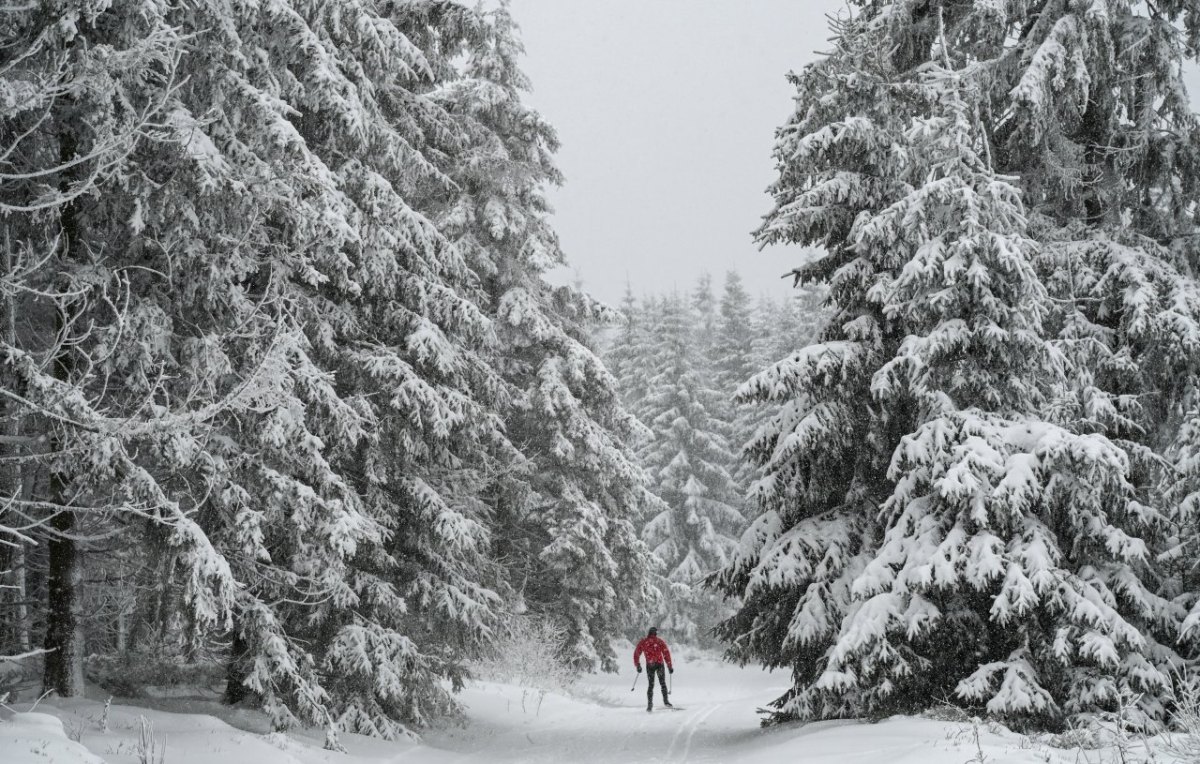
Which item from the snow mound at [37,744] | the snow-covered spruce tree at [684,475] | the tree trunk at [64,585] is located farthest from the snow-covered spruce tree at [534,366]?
the snow-covered spruce tree at [684,475]

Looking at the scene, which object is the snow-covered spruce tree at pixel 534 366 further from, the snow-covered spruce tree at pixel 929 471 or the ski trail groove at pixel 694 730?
the snow-covered spruce tree at pixel 929 471

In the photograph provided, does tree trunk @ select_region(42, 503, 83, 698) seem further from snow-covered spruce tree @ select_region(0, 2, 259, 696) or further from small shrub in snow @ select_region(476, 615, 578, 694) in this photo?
small shrub in snow @ select_region(476, 615, 578, 694)

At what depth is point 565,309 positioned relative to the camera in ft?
72.9

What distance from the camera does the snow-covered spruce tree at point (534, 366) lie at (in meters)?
19.8

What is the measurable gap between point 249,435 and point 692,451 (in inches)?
1066

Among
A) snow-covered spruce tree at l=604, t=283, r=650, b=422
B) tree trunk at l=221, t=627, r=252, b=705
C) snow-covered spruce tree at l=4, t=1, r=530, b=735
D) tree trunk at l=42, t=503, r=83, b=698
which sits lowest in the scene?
tree trunk at l=221, t=627, r=252, b=705

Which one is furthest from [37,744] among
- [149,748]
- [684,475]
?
[684,475]

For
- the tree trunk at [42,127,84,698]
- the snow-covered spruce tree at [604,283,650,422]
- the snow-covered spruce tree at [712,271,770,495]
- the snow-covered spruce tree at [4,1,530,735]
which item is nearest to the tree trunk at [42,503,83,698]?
the tree trunk at [42,127,84,698]

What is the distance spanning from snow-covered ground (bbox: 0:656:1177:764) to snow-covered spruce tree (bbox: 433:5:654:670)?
12.0 feet

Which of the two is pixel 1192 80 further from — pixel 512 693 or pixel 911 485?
pixel 512 693

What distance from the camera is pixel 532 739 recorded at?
544 inches

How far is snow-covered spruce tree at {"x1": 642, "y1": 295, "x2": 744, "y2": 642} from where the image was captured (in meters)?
35.1

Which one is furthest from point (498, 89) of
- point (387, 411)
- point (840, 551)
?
point (840, 551)

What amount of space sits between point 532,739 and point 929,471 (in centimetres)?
731
